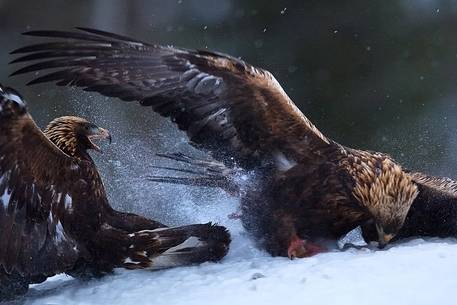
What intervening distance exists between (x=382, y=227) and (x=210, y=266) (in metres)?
0.82

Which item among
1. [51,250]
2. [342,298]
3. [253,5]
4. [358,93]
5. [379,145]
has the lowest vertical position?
[342,298]

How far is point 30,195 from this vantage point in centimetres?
414

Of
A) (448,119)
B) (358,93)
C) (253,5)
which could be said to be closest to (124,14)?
(253,5)

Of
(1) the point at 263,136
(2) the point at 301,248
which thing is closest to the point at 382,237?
(2) the point at 301,248

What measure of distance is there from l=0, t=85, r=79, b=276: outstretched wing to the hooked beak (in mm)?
1387

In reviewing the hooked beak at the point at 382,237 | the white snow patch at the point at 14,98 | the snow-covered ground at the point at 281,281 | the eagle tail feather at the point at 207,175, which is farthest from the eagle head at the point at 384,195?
the white snow patch at the point at 14,98

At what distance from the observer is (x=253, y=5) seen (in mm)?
11133

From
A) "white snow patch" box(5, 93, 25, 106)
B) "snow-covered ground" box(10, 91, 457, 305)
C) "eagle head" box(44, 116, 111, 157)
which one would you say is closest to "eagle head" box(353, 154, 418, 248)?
"snow-covered ground" box(10, 91, 457, 305)

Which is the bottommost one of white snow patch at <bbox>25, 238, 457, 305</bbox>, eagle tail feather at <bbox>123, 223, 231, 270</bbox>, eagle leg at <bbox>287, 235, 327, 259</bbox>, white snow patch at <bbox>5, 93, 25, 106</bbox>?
white snow patch at <bbox>25, 238, 457, 305</bbox>

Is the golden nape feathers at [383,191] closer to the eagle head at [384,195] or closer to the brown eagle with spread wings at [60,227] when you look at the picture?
the eagle head at [384,195]

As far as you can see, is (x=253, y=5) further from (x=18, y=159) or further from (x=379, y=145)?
(x=18, y=159)

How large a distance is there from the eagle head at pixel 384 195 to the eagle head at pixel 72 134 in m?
1.30

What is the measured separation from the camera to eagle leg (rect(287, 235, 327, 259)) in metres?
Result: 4.60

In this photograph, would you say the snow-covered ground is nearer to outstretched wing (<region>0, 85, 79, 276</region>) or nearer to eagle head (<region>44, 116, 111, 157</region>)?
outstretched wing (<region>0, 85, 79, 276</region>)
